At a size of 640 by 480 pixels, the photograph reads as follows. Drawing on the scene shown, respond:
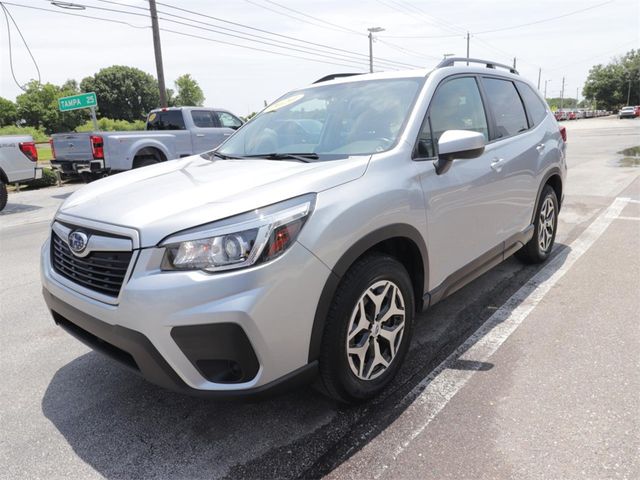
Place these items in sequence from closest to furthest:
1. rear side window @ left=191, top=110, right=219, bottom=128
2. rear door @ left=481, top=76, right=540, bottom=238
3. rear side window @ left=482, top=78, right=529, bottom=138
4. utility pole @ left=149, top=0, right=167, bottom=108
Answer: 1. rear door @ left=481, top=76, right=540, bottom=238
2. rear side window @ left=482, top=78, right=529, bottom=138
3. rear side window @ left=191, top=110, right=219, bottom=128
4. utility pole @ left=149, top=0, right=167, bottom=108

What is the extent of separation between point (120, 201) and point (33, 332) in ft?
6.52

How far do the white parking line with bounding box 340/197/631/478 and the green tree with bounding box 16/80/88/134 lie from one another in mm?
72873

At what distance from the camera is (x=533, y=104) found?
182 inches

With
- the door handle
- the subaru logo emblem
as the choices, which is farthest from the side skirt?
the subaru logo emblem

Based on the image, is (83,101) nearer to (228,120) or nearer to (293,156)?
(228,120)

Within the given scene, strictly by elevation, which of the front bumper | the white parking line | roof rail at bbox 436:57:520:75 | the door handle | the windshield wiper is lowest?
the white parking line

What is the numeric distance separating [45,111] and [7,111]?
→ 18.4ft

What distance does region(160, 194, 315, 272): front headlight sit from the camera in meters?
2.01

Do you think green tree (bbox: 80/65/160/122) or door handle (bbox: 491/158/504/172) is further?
green tree (bbox: 80/65/160/122)

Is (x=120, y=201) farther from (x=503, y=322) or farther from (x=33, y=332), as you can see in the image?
(x=503, y=322)

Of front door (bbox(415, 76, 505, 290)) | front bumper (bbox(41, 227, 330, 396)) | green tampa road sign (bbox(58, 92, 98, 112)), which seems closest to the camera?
front bumper (bbox(41, 227, 330, 396))

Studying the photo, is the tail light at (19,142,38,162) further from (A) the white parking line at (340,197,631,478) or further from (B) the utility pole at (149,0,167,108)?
(A) the white parking line at (340,197,631,478)

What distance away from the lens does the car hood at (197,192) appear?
6.92ft

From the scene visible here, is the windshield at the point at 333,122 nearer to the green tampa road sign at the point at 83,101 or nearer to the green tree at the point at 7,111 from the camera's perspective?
the green tampa road sign at the point at 83,101
